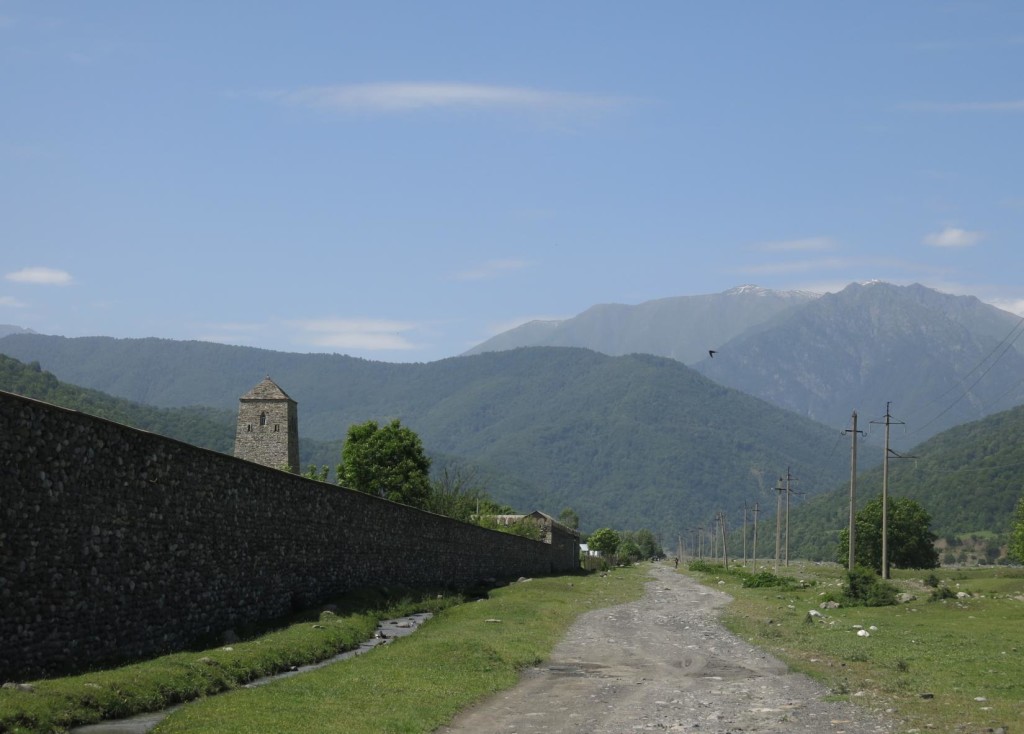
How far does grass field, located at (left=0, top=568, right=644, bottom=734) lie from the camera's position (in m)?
13.3

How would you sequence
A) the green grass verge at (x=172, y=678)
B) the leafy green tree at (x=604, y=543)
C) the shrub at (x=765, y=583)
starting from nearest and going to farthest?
1. the green grass verge at (x=172, y=678)
2. the shrub at (x=765, y=583)
3. the leafy green tree at (x=604, y=543)

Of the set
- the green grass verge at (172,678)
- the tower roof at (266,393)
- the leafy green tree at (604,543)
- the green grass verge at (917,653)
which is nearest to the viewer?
the green grass verge at (172,678)

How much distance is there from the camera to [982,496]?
6545 inches

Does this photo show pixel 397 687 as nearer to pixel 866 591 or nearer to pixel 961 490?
pixel 866 591

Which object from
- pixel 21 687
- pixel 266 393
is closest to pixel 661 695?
pixel 21 687

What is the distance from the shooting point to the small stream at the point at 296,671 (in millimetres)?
12984

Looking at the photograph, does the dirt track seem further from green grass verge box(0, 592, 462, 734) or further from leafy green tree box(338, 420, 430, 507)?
leafy green tree box(338, 420, 430, 507)

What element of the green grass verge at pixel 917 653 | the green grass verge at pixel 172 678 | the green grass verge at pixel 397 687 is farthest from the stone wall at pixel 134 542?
the green grass verge at pixel 917 653

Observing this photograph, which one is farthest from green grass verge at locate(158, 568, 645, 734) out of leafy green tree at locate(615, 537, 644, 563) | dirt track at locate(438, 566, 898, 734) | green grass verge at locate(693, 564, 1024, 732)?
leafy green tree at locate(615, 537, 644, 563)

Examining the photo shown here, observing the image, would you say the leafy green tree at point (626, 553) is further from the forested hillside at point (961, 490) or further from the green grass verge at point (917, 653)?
the green grass verge at point (917, 653)

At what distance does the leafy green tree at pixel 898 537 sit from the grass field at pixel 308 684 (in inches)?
3297

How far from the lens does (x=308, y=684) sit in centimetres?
1697

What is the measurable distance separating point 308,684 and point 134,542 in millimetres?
3517

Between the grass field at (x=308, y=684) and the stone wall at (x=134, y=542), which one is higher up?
the stone wall at (x=134, y=542)
